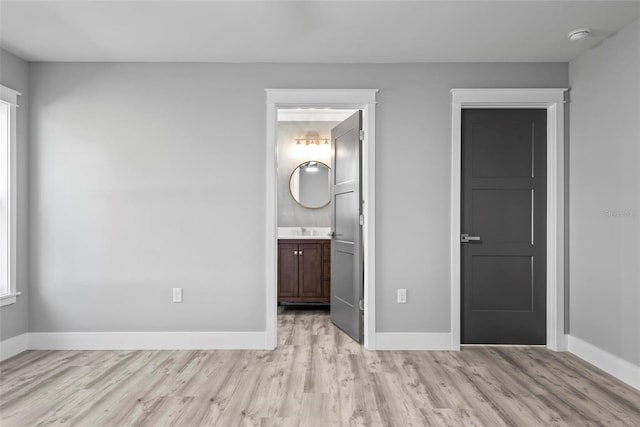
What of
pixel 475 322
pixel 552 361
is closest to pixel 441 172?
pixel 475 322

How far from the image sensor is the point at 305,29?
3096 mm

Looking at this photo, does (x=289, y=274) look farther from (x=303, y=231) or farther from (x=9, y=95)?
(x=9, y=95)

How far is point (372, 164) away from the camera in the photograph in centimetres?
375

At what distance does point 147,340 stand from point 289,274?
6.24 feet

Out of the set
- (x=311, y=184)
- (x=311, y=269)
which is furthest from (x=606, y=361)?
(x=311, y=184)

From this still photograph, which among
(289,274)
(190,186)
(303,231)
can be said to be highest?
(190,186)

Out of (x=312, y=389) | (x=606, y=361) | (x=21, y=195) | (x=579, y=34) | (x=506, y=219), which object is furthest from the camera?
(x=506, y=219)

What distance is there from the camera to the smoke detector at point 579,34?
10.0 feet

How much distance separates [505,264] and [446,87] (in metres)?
1.64

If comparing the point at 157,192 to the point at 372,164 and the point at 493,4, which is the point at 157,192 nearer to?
the point at 372,164

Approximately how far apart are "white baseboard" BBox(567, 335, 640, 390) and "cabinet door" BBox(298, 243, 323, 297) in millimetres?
2651

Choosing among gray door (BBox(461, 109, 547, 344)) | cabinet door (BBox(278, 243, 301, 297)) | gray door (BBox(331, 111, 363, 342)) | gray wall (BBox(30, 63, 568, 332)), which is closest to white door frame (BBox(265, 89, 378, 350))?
gray wall (BBox(30, 63, 568, 332))

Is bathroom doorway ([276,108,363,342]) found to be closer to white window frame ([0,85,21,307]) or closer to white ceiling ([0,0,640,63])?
white ceiling ([0,0,640,63])

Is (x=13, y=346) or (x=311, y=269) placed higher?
(x=311, y=269)
